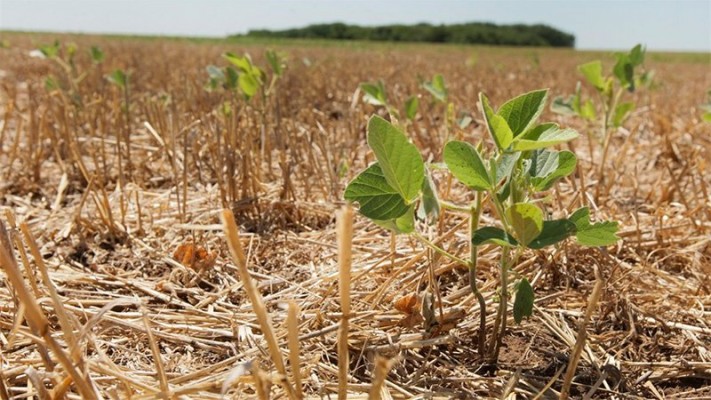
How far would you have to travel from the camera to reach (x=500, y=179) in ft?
2.57

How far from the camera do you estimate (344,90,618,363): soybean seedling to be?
2.40 ft

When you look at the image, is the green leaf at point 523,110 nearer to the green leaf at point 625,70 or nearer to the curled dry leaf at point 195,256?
the curled dry leaf at point 195,256

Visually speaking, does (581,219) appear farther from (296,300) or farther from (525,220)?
(296,300)

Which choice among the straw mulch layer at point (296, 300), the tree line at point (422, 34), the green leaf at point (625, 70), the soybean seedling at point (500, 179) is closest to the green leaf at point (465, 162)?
the soybean seedling at point (500, 179)

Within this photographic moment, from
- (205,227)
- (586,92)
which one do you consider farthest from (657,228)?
(586,92)

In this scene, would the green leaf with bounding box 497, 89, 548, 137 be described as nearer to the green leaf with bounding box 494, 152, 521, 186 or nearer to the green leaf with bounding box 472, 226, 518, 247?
the green leaf with bounding box 494, 152, 521, 186

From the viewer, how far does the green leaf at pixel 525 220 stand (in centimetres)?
71

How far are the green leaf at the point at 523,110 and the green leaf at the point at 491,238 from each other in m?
0.15

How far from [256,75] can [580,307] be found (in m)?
1.31

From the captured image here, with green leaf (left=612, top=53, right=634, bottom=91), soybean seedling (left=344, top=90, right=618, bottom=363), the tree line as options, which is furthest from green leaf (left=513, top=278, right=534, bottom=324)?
the tree line

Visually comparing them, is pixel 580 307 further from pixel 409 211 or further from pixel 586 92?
pixel 586 92

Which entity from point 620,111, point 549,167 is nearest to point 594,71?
point 620,111

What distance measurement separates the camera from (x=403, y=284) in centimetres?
113

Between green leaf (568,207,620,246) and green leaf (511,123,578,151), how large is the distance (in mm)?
94
